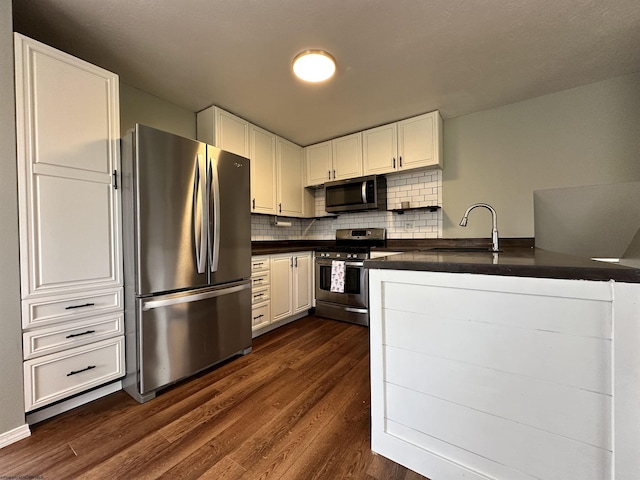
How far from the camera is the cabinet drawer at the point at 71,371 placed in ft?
4.82

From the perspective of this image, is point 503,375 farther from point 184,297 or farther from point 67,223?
point 67,223

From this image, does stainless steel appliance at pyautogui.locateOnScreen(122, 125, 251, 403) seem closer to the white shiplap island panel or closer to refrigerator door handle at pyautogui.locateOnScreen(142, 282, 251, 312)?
refrigerator door handle at pyautogui.locateOnScreen(142, 282, 251, 312)

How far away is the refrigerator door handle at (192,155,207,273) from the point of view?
199 cm

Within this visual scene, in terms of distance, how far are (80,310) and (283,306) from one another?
1852 millimetres

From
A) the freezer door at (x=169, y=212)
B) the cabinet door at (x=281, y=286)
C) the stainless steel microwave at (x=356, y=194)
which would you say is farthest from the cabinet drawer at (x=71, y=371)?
the stainless steel microwave at (x=356, y=194)

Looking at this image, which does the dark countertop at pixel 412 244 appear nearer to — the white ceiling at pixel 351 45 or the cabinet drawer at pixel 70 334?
the cabinet drawer at pixel 70 334

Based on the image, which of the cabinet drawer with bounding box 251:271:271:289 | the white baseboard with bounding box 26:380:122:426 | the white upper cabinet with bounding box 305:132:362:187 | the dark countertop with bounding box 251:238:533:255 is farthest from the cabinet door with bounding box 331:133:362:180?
the white baseboard with bounding box 26:380:122:426

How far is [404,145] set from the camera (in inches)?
123

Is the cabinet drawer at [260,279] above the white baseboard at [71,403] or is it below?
above

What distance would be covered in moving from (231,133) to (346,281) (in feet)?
7.04

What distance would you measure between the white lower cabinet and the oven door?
256mm

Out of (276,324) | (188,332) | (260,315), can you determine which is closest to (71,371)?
(188,332)

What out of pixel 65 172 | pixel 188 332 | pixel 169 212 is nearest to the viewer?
pixel 65 172

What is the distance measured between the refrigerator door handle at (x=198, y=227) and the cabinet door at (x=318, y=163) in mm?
2051
